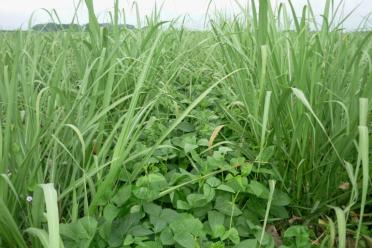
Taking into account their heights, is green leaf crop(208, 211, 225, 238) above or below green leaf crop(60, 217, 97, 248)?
below

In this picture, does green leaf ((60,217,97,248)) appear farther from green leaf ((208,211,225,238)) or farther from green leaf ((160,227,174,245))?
green leaf ((208,211,225,238))

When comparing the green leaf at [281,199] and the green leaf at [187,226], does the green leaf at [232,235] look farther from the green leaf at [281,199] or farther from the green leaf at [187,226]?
the green leaf at [281,199]

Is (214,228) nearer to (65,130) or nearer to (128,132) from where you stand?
(128,132)

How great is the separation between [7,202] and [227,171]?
492 mm

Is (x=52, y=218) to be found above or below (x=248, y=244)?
above

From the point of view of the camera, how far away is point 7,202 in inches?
29.3

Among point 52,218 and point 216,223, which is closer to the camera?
point 52,218

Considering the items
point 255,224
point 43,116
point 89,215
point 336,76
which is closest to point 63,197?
point 89,215

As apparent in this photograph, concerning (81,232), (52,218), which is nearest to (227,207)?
(81,232)

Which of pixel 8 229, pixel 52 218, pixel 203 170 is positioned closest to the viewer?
pixel 52 218

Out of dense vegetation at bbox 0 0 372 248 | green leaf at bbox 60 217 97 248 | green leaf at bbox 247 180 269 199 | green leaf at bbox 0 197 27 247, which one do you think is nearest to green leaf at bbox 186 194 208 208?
dense vegetation at bbox 0 0 372 248

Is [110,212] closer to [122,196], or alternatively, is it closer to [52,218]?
[122,196]

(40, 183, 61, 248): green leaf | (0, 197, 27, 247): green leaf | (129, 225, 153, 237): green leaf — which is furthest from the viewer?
(129, 225, 153, 237): green leaf

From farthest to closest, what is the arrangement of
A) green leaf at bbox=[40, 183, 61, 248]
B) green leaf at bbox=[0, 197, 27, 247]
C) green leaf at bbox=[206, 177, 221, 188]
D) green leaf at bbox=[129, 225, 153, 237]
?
green leaf at bbox=[206, 177, 221, 188] → green leaf at bbox=[129, 225, 153, 237] → green leaf at bbox=[0, 197, 27, 247] → green leaf at bbox=[40, 183, 61, 248]
